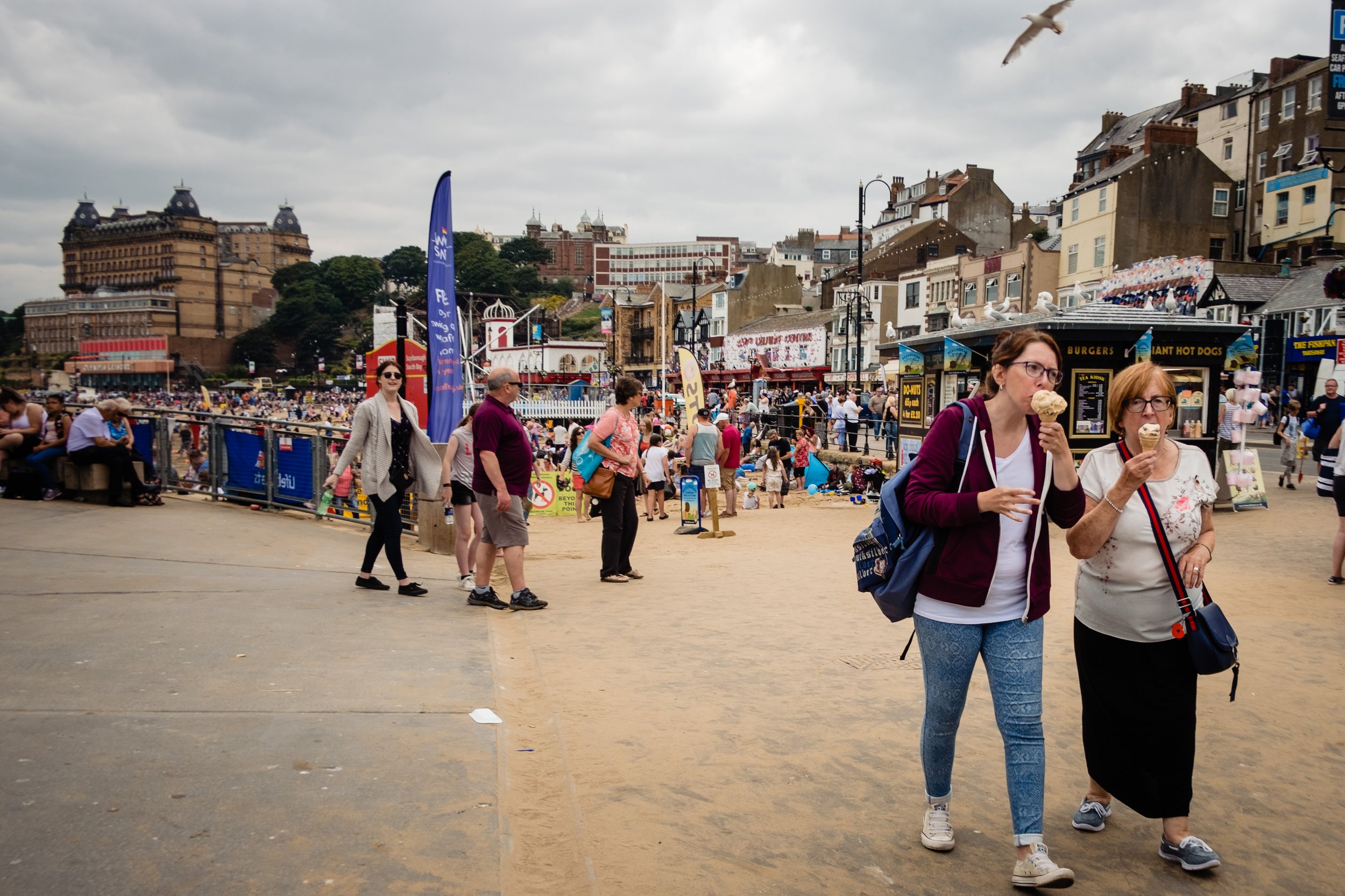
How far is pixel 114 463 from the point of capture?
10.3 m

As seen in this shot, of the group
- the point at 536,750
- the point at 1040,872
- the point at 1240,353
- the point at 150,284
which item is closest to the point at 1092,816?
the point at 1040,872

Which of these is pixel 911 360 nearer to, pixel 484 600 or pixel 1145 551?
pixel 484 600

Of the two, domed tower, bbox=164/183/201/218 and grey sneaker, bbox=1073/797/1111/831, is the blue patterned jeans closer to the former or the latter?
grey sneaker, bbox=1073/797/1111/831

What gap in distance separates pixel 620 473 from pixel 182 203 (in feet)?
567

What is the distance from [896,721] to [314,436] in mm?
8297

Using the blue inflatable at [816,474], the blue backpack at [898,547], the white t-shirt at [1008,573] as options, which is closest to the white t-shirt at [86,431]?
the blue backpack at [898,547]

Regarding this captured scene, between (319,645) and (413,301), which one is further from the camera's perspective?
(413,301)

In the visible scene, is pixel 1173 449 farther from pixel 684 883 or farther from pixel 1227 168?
pixel 1227 168

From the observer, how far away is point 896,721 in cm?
453

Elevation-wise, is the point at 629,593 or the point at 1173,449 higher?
the point at 1173,449

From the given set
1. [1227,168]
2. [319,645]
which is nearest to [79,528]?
[319,645]

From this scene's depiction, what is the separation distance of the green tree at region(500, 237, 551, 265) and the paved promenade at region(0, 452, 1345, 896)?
494 feet

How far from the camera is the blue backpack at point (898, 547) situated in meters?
3.02

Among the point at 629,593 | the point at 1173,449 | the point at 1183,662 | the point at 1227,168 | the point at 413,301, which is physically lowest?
the point at 629,593
